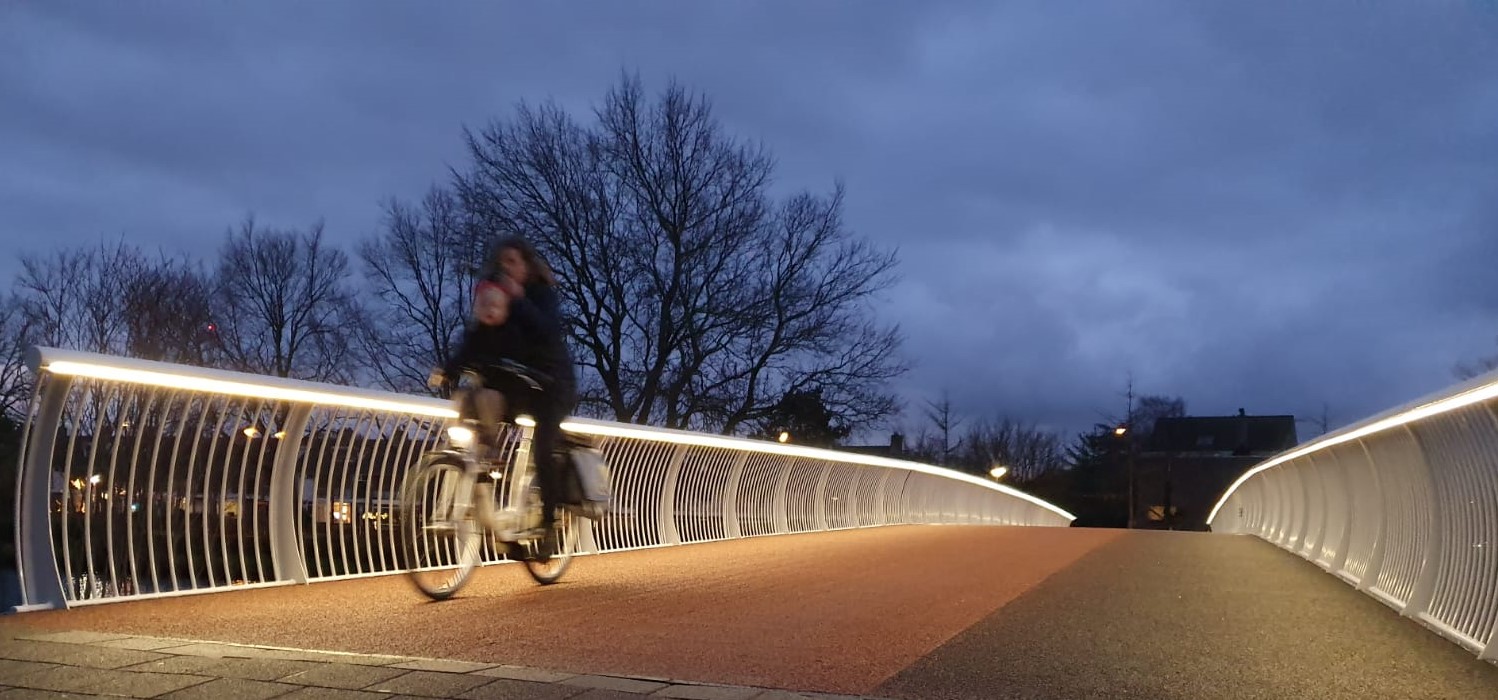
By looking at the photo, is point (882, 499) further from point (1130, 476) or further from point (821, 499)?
point (1130, 476)

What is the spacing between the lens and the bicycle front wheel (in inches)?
251

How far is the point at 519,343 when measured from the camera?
20.8 feet

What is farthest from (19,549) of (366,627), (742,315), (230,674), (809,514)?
(742,315)

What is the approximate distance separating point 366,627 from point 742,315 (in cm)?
2488

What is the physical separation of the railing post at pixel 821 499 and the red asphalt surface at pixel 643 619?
337 inches

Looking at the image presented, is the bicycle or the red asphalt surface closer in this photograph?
the red asphalt surface

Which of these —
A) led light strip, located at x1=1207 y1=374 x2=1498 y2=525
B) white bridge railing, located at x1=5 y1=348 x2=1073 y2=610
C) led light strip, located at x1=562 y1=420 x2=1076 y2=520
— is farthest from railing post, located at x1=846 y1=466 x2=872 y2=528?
led light strip, located at x1=1207 y1=374 x2=1498 y2=525

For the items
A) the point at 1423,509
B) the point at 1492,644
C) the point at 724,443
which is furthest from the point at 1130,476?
the point at 1492,644

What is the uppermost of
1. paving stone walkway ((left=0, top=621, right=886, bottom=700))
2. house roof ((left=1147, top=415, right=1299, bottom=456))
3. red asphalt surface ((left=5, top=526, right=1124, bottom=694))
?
house roof ((left=1147, top=415, right=1299, bottom=456))

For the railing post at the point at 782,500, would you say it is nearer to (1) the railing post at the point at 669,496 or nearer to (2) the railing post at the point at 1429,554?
(1) the railing post at the point at 669,496

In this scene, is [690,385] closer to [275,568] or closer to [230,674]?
[275,568]

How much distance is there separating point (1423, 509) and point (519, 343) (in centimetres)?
552

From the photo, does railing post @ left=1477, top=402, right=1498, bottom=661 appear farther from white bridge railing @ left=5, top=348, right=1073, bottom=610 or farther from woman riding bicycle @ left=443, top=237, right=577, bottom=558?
white bridge railing @ left=5, top=348, right=1073, bottom=610

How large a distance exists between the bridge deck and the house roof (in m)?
85.7
